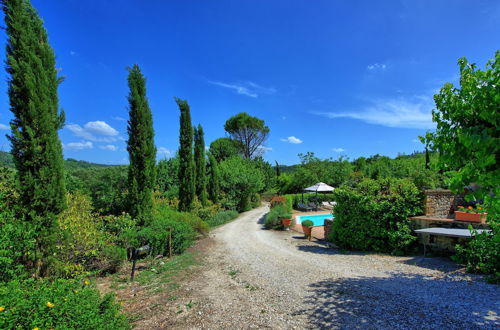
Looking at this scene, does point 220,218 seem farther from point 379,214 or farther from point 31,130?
point 31,130

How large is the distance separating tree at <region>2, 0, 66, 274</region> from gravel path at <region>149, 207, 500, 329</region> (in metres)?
3.59

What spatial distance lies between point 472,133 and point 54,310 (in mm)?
4879

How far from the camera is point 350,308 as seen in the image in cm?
427

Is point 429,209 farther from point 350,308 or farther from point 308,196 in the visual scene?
point 308,196

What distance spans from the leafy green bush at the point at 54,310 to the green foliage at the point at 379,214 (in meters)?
7.82

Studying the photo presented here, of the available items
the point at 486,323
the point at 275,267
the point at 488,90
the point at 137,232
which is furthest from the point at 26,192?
the point at 486,323

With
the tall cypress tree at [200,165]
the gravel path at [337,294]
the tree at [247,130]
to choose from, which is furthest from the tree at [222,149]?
the gravel path at [337,294]

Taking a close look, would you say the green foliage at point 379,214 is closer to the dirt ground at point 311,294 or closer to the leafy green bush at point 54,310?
the dirt ground at point 311,294

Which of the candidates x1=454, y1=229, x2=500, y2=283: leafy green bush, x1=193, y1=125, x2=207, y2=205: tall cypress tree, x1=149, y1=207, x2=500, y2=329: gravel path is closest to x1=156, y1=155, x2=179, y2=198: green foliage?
x1=193, y1=125, x2=207, y2=205: tall cypress tree

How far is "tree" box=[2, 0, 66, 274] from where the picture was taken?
16.6 feet

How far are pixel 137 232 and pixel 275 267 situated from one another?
180 inches

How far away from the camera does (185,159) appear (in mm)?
14148

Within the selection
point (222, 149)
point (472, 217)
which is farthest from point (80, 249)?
point (222, 149)

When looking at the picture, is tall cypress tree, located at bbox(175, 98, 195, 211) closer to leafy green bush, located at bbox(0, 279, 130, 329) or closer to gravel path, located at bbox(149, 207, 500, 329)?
gravel path, located at bbox(149, 207, 500, 329)
